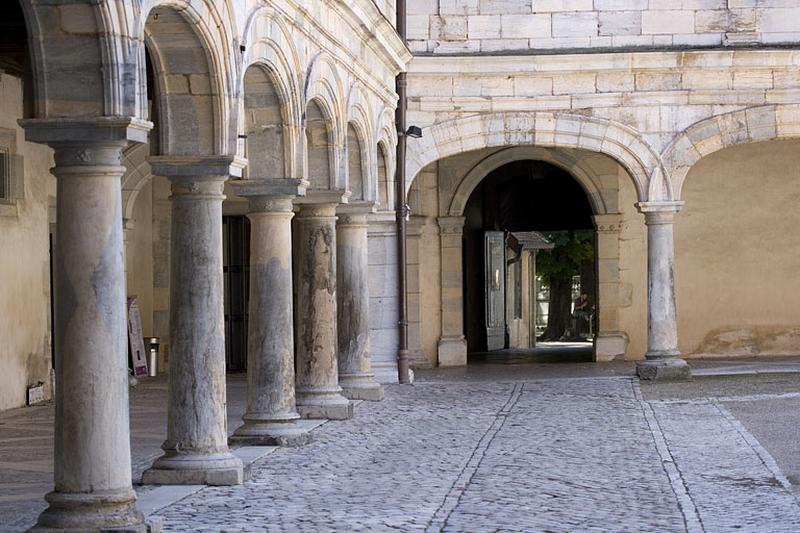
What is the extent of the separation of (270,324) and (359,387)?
4.24 m

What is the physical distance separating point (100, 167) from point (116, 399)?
1.10 m

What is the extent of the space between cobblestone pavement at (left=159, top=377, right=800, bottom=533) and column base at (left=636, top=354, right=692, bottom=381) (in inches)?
115

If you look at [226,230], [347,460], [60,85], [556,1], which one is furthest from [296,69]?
[226,230]

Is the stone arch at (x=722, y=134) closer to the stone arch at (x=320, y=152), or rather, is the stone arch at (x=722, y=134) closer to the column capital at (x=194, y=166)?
the stone arch at (x=320, y=152)

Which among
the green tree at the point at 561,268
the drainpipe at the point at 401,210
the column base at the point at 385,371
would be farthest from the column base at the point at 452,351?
the green tree at the point at 561,268

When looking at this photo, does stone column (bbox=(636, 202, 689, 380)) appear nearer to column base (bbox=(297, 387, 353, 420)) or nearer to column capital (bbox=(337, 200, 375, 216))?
column capital (bbox=(337, 200, 375, 216))

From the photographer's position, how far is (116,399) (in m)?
7.09

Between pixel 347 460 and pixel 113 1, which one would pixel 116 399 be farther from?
pixel 347 460

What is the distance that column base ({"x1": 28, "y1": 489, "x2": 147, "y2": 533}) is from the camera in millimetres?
6898

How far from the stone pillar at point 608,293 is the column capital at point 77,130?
49.8 feet

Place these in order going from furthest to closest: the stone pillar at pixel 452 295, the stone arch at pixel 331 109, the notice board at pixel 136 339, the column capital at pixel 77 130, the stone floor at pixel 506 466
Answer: the stone pillar at pixel 452 295 < the notice board at pixel 136 339 < the stone arch at pixel 331 109 < the stone floor at pixel 506 466 < the column capital at pixel 77 130

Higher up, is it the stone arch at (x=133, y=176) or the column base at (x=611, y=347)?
the stone arch at (x=133, y=176)

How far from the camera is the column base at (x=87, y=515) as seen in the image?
6898mm

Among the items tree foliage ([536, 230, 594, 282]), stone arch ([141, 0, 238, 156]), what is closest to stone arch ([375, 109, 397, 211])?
stone arch ([141, 0, 238, 156])
